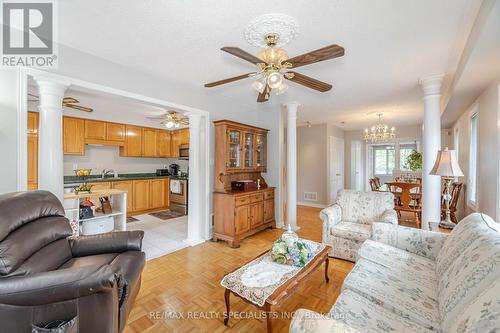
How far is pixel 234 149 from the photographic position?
3.76 m

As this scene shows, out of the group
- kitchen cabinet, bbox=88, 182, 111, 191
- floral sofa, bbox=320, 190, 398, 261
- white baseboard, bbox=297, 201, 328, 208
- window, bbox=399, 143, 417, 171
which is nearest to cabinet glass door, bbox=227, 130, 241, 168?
floral sofa, bbox=320, 190, 398, 261

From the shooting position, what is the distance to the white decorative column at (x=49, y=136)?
2154mm

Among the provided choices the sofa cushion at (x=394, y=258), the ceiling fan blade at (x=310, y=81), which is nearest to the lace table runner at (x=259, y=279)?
the sofa cushion at (x=394, y=258)

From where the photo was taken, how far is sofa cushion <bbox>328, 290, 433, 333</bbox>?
113 centimetres

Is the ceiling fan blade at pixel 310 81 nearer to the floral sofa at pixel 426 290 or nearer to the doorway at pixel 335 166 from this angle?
the floral sofa at pixel 426 290

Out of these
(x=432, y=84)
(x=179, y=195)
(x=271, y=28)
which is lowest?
(x=179, y=195)

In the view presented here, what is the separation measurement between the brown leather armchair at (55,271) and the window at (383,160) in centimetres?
765

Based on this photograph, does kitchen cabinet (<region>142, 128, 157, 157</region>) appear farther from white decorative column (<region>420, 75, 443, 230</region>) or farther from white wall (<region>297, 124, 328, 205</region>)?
white decorative column (<region>420, 75, 443, 230</region>)

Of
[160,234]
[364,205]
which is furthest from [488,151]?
[160,234]

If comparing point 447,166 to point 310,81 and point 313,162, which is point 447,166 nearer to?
point 310,81

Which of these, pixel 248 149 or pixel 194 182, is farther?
pixel 248 149

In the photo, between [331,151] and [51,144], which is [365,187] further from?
[51,144]

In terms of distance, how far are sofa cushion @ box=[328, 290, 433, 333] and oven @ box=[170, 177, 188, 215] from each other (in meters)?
4.53

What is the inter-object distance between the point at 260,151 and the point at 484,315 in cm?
369
